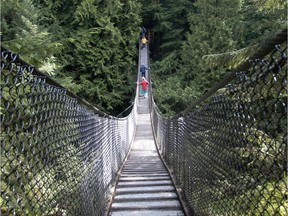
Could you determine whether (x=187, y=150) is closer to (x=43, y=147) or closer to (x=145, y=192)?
(x=145, y=192)

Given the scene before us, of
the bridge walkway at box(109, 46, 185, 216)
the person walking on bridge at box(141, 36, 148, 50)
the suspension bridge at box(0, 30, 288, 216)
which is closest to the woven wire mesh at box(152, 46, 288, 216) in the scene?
the suspension bridge at box(0, 30, 288, 216)

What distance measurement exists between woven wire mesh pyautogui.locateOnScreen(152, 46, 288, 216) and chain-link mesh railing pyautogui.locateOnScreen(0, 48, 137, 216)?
818 millimetres

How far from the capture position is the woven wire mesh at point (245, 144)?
1060 millimetres

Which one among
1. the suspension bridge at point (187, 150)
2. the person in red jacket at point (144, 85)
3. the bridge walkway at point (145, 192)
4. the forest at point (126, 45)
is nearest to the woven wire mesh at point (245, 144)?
the suspension bridge at point (187, 150)

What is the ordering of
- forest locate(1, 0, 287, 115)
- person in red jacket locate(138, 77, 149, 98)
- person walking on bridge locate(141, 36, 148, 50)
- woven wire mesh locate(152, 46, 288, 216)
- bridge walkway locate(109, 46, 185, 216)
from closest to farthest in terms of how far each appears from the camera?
woven wire mesh locate(152, 46, 288, 216) < bridge walkway locate(109, 46, 185, 216) < forest locate(1, 0, 287, 115) < person in red jacket locate(138, 77, 149, 98) < person walking on bridge locate(141, 36, 148, 50)

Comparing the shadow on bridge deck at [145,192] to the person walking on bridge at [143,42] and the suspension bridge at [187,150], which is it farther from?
the person walking on bridge at [143,42]

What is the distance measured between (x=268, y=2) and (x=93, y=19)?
12.6 m

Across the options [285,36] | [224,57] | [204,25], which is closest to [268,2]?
[224,57]

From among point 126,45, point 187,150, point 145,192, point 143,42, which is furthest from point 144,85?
point 187,150

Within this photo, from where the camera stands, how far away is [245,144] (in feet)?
4.51

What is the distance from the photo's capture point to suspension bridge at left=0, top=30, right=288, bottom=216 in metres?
1.08

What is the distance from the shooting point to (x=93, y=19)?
15.1 meters

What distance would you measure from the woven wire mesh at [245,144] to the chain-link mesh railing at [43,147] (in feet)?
2.68

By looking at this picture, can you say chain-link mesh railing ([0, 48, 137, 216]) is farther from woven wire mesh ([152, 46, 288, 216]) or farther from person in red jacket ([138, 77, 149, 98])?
person in red jacket ([138, 77, 149, 98])
